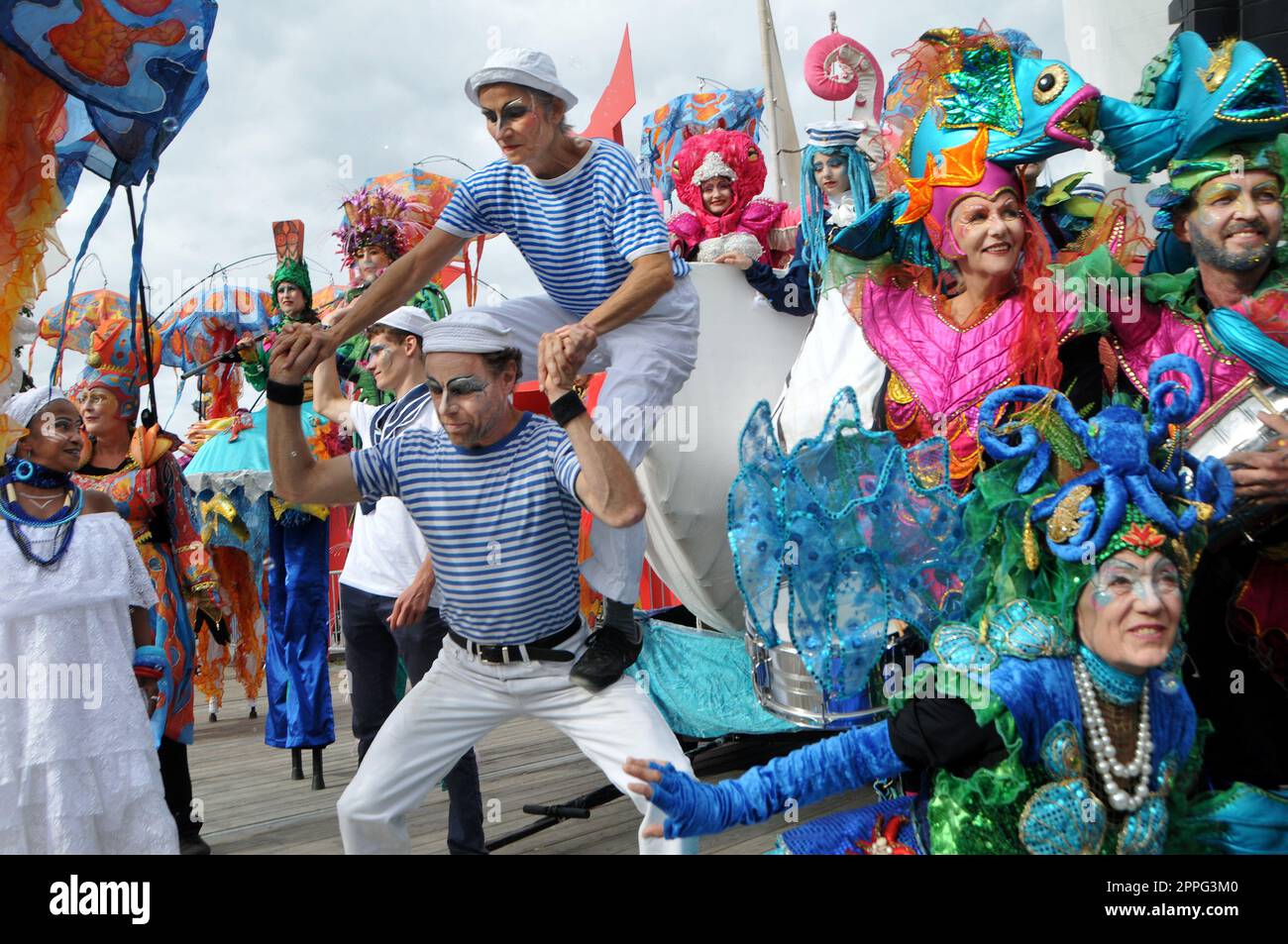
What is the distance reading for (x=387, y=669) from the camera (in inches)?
154

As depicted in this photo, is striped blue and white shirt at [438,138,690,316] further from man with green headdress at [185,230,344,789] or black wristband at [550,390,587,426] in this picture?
man with green headdress at [185,230,344,789]

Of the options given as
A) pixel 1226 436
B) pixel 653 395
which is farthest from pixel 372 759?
pixel 1226 436

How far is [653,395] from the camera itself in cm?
307

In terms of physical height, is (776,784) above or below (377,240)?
below

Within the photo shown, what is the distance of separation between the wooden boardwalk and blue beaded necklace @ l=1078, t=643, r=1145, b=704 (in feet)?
5.48

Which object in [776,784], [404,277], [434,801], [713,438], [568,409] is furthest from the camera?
[434,801]

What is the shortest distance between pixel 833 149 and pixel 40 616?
2.79 m

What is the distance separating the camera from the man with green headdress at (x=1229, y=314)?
294 cm

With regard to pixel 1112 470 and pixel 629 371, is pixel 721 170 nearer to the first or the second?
pixel 629 371

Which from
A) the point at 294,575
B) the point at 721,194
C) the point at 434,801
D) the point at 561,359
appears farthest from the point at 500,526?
the point at 721,194

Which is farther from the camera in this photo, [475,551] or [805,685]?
Answer: [805,685]

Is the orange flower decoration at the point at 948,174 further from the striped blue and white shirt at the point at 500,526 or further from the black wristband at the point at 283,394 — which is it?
the black wristband at the point at 283,394

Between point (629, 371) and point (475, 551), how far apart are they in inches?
24.4

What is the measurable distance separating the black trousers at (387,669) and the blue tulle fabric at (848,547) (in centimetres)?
135
